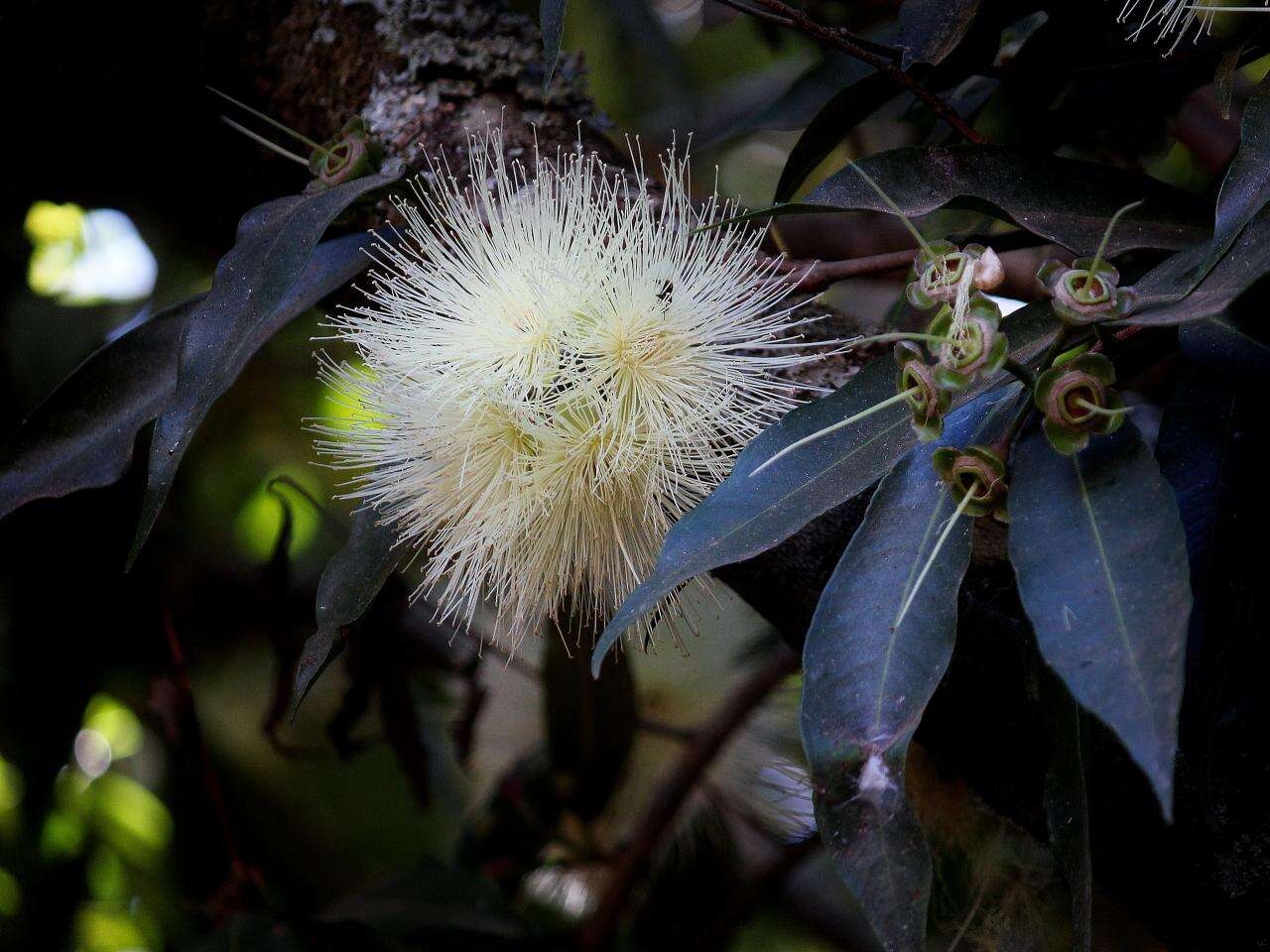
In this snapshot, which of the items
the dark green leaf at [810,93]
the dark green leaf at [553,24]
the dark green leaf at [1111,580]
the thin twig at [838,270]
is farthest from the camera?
the dark green leaf at [810,93]

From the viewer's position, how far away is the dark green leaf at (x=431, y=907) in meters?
0.98

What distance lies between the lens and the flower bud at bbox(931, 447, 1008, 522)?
42 cm

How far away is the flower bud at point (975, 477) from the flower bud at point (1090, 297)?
64 mm

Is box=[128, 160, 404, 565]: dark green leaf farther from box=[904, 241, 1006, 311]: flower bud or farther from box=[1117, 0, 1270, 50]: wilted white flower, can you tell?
box=[1117, 0, 1270, 50]: wilted white flower

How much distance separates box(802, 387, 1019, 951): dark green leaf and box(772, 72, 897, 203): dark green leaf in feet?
1.05

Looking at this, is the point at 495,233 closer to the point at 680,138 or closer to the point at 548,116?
the point at 548,116

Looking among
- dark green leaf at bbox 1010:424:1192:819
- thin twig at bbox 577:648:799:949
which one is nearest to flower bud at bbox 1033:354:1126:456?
dark green leaf at bbox 1010:424:1192:819

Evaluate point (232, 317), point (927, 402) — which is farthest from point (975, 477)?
point (232, 317)

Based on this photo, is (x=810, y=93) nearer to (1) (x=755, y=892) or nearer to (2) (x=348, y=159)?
(2) (x=348, y=159)

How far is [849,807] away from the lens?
41 centimetres

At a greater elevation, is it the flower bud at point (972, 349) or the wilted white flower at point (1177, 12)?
the wilted white flower at point (1177, 12)

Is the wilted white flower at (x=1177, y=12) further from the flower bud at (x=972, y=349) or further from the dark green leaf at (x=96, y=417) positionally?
the dark green leaf at (x=96, y=417)

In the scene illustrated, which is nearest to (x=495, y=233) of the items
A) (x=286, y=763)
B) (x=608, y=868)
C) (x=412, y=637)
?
(x=412, y=637)

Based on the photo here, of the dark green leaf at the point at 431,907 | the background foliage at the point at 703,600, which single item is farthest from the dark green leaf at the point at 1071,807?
the dark green leaf at the point at 431,907
